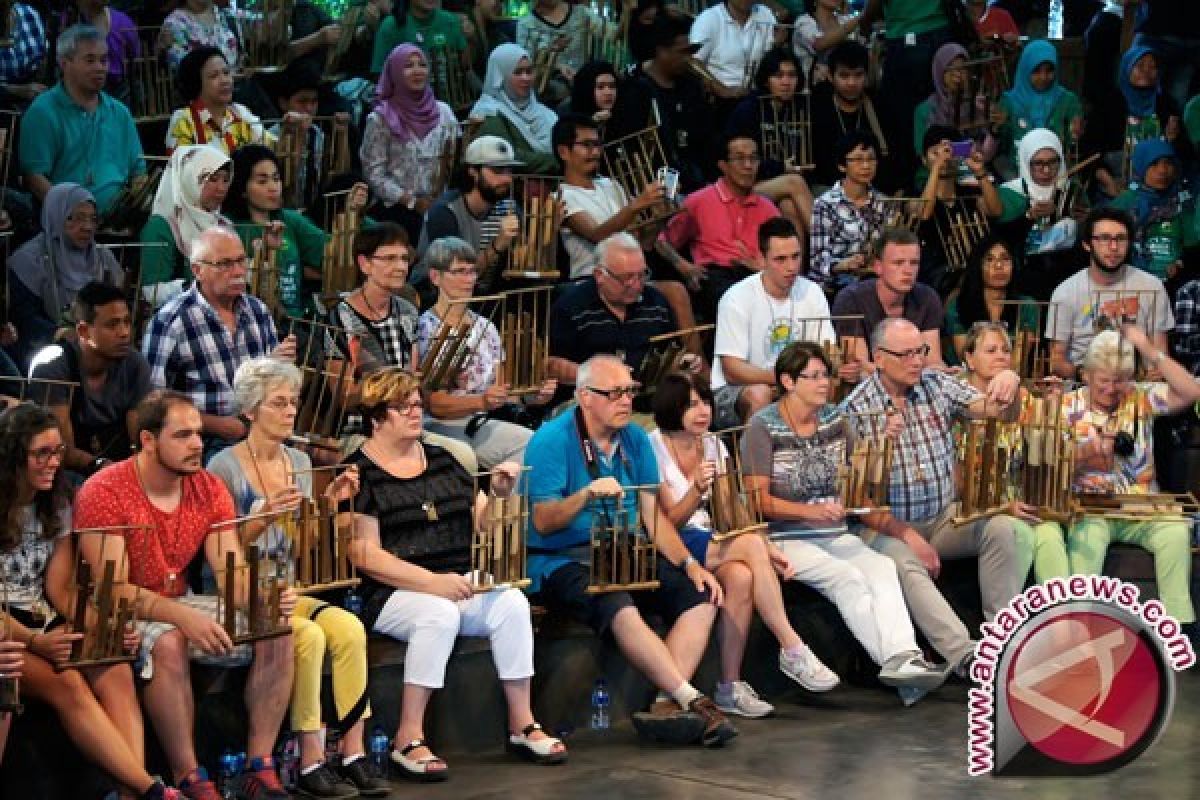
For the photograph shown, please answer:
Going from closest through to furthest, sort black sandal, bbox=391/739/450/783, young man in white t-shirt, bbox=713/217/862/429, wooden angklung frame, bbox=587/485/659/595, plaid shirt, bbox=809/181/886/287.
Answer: black sandal, bbox=391/739/450/783, wooden angklung frame, bbox=587/485/659/595, young man in white t-shirt, bbox=713/217/862/429, plaid shirt, bbox=809/181/886/287

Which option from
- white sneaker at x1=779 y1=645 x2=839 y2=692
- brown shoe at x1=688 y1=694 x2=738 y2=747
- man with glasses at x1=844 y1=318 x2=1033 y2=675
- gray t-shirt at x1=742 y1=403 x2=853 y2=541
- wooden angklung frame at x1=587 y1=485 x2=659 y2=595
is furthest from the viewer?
man with glasses at x1=844 y1=318 x2=1033 y2=675

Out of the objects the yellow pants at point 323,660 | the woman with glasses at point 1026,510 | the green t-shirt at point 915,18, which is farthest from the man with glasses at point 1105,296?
the yellow pants at point 323,660

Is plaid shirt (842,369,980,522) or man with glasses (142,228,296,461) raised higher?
man with glasses (142,228,296,461)

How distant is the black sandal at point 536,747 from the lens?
7352mm

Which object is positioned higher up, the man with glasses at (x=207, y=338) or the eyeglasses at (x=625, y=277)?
the eyeglasses at (x=625, y=277)

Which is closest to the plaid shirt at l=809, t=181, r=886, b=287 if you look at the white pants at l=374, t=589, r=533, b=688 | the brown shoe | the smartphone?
the smartphone

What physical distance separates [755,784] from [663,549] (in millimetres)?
1002

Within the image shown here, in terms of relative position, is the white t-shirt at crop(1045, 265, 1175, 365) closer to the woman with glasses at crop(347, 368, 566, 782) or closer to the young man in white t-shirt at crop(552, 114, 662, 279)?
the young man in white t-shirt at crop(552, 114, 662, 279)

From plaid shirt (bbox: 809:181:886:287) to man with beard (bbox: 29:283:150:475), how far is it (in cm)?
369

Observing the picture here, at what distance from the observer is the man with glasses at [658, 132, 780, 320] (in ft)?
34.5

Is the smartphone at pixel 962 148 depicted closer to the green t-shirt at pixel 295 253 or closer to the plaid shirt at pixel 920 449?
the plaid shirt at pixel 920 449

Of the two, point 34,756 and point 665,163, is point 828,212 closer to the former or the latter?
point 665,163

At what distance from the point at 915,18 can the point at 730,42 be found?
117 centimetres

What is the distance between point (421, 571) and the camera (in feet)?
24.0
